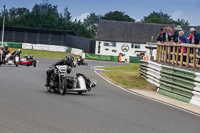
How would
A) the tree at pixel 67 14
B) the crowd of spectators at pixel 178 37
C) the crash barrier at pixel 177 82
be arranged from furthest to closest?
the tree at pixel 67 14, the crowd of spectators at pixel 178 37, the crash barrier at pixel 177 82

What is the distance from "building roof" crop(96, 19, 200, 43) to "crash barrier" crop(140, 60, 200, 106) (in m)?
60.2

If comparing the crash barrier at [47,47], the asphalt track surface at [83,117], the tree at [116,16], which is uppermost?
the tree at [116,16]

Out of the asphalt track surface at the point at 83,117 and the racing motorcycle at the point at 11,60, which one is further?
the racing motorcycle at the point at 11,60

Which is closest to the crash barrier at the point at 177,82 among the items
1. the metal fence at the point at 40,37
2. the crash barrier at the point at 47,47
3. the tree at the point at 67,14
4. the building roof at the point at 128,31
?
the crash barrier at the point at 47,47

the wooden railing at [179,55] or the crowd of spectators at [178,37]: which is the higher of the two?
the crowd of spectators at [178,37]

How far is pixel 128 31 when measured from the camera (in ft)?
269

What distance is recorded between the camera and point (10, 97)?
448 inches

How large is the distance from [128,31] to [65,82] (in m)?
69.4

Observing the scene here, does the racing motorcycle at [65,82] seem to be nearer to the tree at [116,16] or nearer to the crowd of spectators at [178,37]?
the crowd of spectators at [178,37]

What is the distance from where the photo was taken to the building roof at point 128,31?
8025cm

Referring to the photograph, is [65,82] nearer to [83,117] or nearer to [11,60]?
[83,117]

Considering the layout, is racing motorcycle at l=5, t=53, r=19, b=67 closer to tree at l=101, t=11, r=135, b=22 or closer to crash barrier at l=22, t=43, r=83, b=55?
crash barrier at l=22, t=43, r=83, b=55

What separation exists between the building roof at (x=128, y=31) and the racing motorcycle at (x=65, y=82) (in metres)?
66.1

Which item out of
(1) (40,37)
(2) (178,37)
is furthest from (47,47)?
(2) (178,37)
